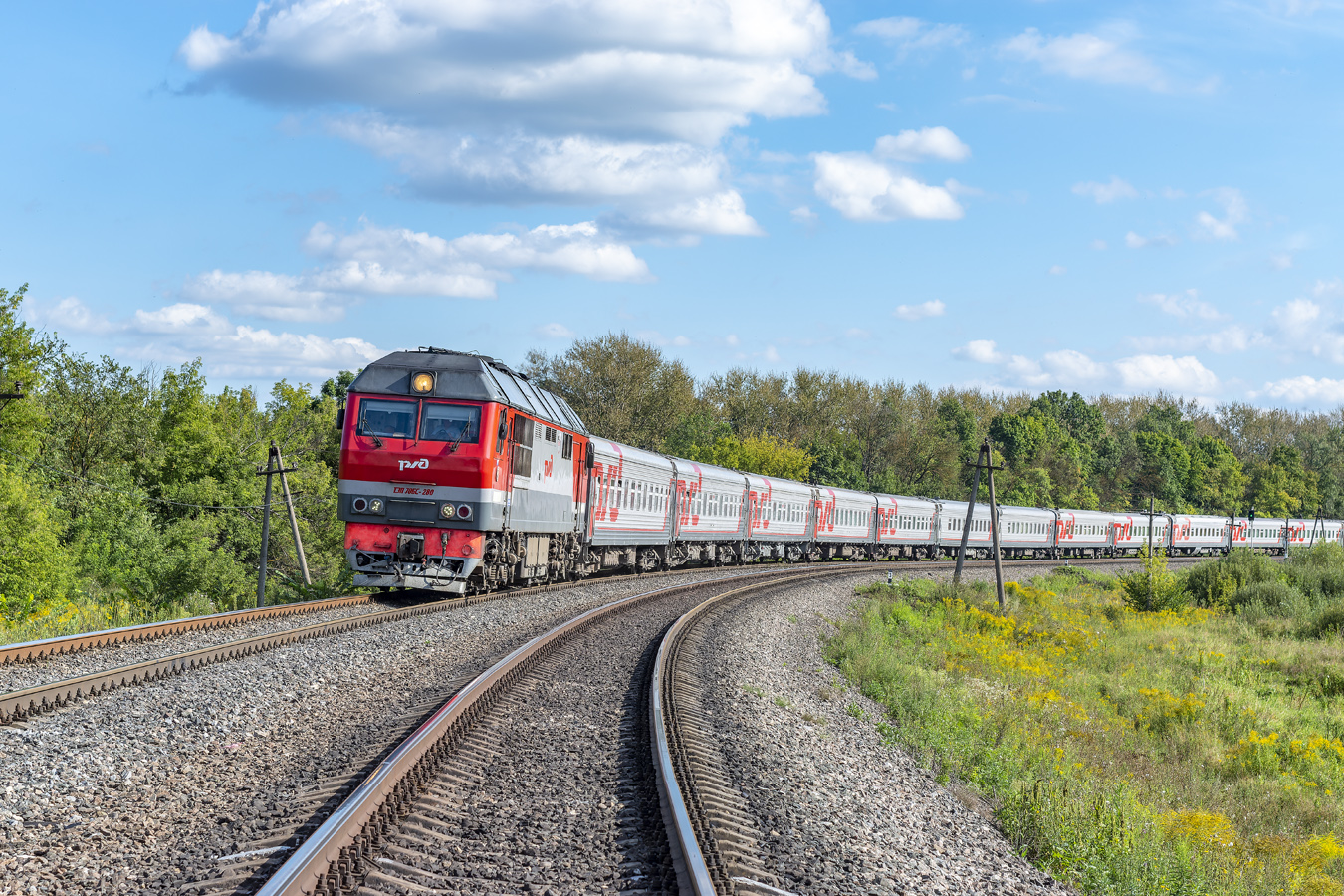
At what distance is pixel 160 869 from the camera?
4.98 metres

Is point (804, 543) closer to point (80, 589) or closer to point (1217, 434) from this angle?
point (80, 589)

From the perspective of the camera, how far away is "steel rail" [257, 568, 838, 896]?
15.1ft

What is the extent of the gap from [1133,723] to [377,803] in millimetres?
13799

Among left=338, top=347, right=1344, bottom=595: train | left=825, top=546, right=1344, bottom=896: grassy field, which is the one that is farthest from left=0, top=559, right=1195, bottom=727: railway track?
left=825, top=546, right=1344, bottom=896: grassy field

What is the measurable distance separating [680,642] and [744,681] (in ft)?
7.70

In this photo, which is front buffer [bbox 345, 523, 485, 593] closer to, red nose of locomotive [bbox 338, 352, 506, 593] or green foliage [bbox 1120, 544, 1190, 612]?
red nose of locomotive [bbox 338, 352, 506, 593]

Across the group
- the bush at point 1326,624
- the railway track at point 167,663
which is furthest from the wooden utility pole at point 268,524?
the bush at point 1326,624

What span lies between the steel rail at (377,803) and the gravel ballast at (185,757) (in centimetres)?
51

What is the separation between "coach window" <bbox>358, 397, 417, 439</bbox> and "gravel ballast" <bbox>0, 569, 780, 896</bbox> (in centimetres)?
521

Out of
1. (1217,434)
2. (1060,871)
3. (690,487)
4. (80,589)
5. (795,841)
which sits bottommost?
(80,589)

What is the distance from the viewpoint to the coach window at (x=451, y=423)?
16562 millimetres

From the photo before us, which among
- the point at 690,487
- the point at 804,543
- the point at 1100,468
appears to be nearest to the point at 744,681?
the point at 690,487

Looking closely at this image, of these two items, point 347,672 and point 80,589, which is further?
point 80,589

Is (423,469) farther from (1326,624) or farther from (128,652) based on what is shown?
(1326,624)
